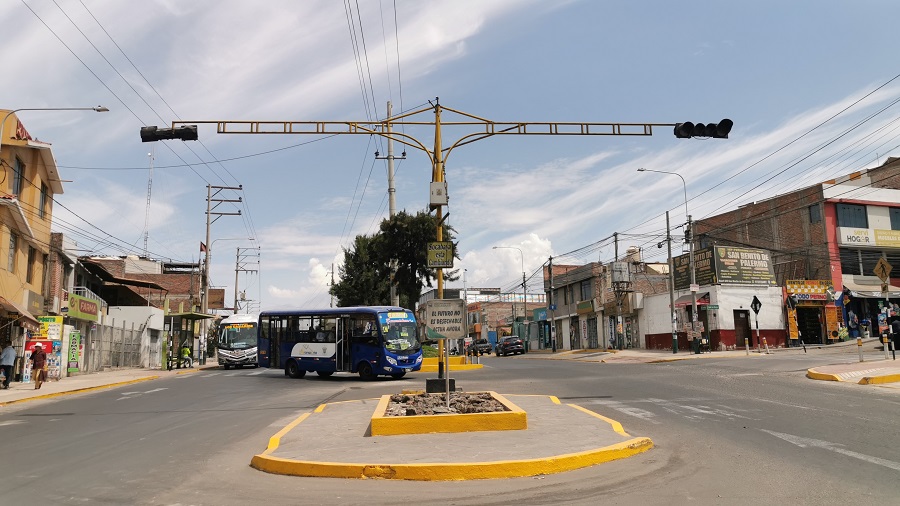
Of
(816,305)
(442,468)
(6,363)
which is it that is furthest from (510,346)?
(442,468)

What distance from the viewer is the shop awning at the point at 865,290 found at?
41.8m

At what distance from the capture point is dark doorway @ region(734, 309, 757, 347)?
41.1m

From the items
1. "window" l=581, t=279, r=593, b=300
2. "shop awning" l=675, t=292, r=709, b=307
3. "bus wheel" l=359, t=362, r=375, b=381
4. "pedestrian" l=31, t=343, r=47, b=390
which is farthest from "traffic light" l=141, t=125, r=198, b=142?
"window" l=581, t=279, r=593, b=300

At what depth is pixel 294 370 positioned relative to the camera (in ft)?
89.0

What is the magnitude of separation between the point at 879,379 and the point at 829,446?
1013 centimetres

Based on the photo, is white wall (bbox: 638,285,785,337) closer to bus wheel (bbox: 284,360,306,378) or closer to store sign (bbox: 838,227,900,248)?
store sign (bbox: 838,227,900,248)

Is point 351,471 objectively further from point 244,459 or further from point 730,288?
point 730,288

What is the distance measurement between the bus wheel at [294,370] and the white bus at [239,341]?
12976 mm

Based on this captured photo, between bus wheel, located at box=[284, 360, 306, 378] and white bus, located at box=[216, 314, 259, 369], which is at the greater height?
white bus, located at box=[216, 314, 259, 369]

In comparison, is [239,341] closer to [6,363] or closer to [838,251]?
[6,363]

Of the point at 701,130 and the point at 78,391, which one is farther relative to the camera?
the point at 78,391

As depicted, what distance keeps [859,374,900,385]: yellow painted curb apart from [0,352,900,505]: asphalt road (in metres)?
1.12

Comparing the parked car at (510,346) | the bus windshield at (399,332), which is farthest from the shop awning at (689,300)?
the bus windshield at (399,332)

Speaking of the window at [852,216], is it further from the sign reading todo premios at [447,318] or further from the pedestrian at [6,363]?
the pedestrian at [6,363]
